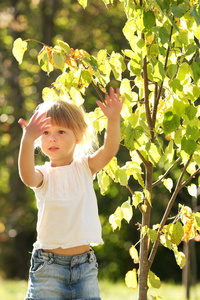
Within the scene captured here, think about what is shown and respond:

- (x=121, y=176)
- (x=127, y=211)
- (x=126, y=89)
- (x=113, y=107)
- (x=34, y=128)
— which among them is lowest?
(x=127, y=211)

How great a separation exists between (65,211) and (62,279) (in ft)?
0.94

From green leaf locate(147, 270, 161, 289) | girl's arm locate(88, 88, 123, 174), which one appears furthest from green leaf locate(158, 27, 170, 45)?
green leaf locate(147, 270, 161, 289)

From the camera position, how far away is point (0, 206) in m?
11.2

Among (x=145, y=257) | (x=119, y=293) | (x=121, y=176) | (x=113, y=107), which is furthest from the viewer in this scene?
(x=119, y=293)

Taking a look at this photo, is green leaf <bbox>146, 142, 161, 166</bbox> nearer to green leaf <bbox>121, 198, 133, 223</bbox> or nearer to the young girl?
the young girl

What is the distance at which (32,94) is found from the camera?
10875 millimetres

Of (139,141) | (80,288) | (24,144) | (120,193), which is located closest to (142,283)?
(80,288)

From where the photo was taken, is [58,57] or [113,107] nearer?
[113,107]

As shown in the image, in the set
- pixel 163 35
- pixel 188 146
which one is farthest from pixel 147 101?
pixel 163 35

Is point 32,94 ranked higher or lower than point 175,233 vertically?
higher

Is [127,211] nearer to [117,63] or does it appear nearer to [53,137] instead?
[53,137]

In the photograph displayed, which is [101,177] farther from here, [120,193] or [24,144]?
[120,193]

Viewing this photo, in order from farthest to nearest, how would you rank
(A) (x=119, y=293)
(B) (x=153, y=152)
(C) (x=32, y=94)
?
(C) (x=32, y=94) → (A) (x=119, y=293) → (B) (x=153, y=152)

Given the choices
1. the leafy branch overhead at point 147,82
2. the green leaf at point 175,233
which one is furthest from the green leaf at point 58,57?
the green leaf at point 175,233
